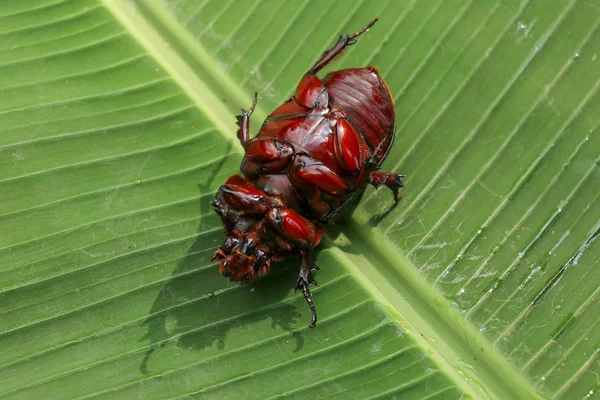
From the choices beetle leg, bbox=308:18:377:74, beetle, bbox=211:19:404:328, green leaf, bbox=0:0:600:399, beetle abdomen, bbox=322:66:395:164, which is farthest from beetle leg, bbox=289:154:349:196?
beetle leg, bbox=308:18:377:74

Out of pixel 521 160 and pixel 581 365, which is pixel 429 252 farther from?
pixel 581 365

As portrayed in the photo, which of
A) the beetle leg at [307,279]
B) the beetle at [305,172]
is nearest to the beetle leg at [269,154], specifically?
the beetle at [305,172]

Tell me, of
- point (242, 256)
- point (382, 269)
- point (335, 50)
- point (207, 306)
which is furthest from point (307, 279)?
point (335, 50)

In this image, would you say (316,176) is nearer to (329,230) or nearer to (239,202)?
(239,202)

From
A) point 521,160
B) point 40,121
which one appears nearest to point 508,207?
point 521,160

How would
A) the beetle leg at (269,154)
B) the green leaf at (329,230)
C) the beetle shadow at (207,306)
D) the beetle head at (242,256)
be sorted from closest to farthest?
the beetle head at (242,256)
the beetle leg at (269,154)
the green leaf at (329,230)
the beetle shadow at (207,306)

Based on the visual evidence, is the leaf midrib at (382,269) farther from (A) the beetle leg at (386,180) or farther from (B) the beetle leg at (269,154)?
(B) the beetle leg at (269,154)
